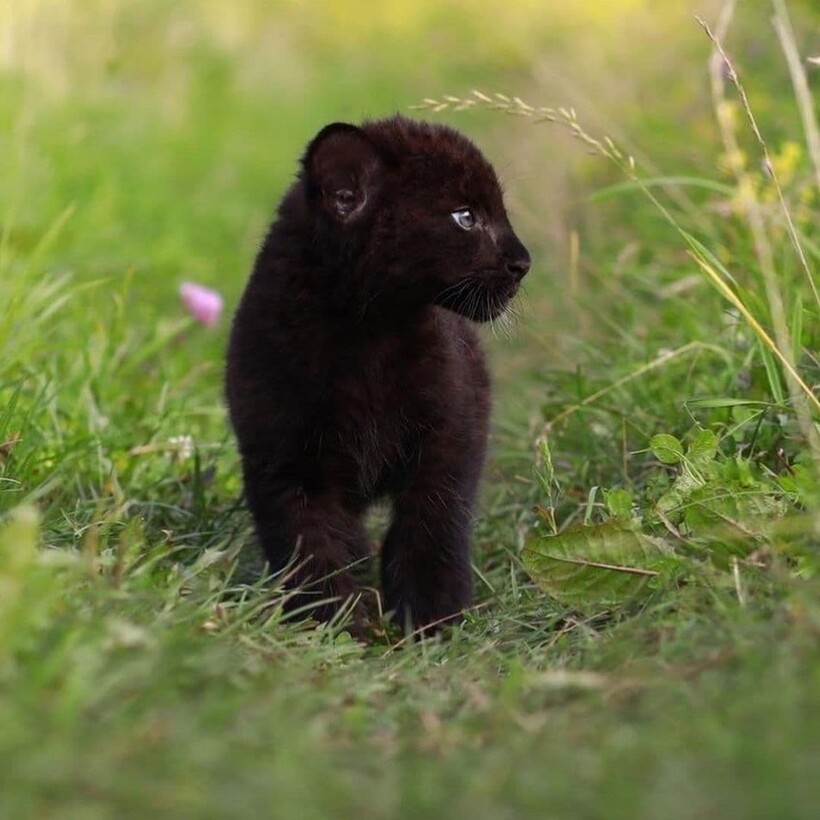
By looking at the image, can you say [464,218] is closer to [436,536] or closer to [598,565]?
[436,536]

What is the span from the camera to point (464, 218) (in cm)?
337

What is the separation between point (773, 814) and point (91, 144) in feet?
19.4

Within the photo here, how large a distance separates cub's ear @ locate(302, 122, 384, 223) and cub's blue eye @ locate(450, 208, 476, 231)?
0.19m

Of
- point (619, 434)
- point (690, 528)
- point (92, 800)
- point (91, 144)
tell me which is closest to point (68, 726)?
point (92, 800)

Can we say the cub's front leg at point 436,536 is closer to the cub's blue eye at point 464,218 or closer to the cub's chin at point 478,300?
the cub's chin at point 478,300

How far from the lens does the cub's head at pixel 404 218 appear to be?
3.33 meters

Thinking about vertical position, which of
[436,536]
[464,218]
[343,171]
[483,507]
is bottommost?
[483,507]

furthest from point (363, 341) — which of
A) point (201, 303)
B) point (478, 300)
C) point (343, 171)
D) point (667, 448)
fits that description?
point (201, 303)

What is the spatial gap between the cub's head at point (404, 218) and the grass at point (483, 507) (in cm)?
36

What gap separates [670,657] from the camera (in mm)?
2385

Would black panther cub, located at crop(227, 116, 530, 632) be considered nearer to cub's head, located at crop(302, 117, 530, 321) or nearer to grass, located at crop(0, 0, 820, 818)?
cub's head, located at crop(302, 117, 530, 321)

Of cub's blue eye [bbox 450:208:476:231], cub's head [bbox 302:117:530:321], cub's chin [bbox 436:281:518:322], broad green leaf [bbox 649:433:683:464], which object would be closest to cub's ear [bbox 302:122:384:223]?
cub's head [bbox 302:117:530:321]

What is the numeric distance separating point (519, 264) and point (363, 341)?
40 cm

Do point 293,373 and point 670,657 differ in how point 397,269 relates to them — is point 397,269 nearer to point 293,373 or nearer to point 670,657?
point 293,373
